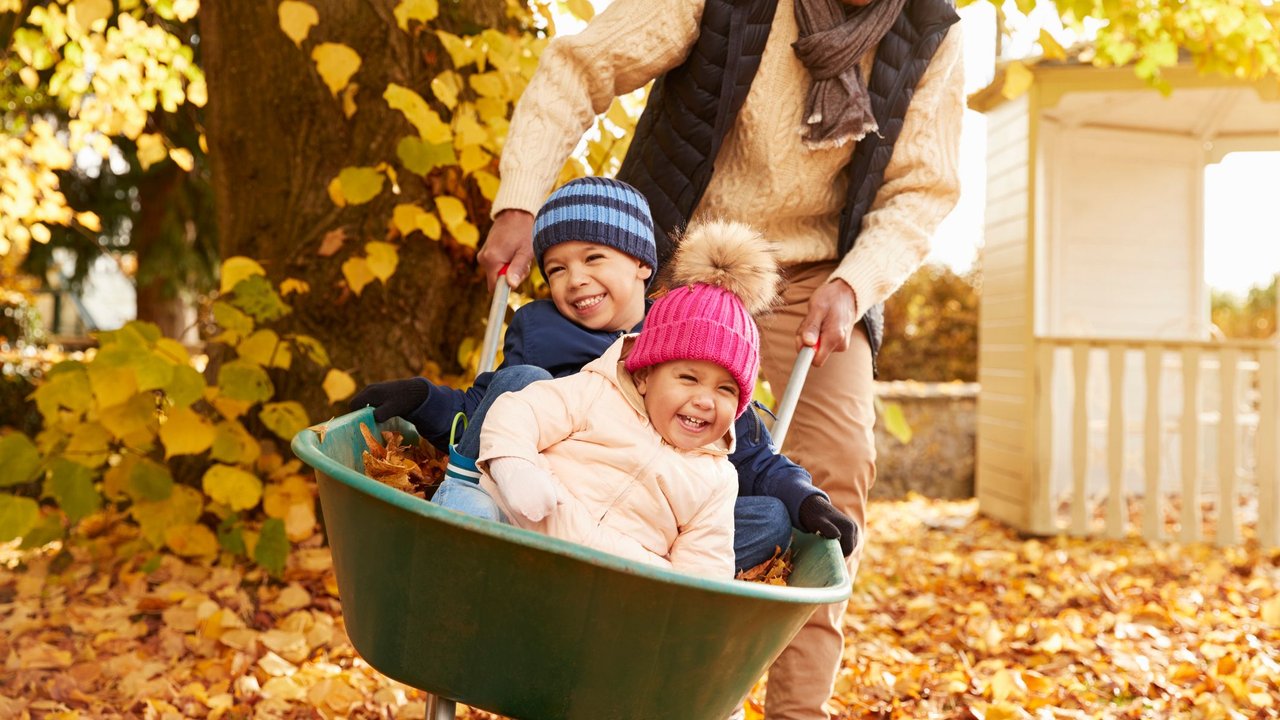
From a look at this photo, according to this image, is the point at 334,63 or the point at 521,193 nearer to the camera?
the point at 521,193

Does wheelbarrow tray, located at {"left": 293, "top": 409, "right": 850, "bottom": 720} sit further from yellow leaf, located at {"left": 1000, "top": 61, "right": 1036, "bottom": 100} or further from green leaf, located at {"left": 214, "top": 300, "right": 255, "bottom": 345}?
yellow leaf, located at {"left": 1000, "top": 61, "right": 1036, "bottom": 100}

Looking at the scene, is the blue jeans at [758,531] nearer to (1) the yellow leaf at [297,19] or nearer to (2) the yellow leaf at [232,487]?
(2) the yellow leaf at [232,487]

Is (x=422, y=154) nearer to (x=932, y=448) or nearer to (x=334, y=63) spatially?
(x=334, y=63)

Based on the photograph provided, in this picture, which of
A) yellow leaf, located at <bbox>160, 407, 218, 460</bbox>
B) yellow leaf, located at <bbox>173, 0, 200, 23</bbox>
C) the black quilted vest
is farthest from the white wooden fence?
yellow leaf, located at <bbox>173, 0, 200, 23</bbox>

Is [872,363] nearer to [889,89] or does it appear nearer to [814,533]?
[889,89]

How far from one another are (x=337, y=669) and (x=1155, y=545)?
5.07m

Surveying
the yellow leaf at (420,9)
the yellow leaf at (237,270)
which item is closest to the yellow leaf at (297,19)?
the yellow leaf at (420,9)

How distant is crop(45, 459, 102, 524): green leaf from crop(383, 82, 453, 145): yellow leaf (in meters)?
1.40

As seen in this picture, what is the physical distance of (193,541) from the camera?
3.70 m

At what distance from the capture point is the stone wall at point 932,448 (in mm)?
8914

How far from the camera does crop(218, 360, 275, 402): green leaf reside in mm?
3309

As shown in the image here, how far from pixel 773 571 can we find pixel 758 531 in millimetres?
67

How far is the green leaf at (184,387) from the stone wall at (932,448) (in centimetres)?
659

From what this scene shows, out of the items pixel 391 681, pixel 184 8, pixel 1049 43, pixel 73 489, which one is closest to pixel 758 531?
pixel 391 681
